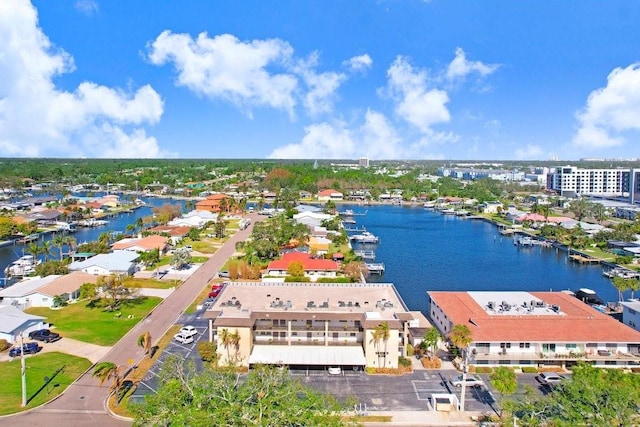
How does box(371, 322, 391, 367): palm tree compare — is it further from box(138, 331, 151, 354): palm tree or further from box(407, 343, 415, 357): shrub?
box(138, 331, 151, 354): palm tree

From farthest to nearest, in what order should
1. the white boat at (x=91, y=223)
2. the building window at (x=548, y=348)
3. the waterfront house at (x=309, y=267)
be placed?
the white boat at (x=91, y=223) → the waterfront house at (x=309, y=267) → the building window at (x=548, y=348)

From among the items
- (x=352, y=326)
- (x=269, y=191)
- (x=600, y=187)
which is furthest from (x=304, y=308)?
(x=600, y=187)

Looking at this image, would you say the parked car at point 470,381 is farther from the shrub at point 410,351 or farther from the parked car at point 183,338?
the parked car at point 183,338

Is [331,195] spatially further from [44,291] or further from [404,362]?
[404,362]

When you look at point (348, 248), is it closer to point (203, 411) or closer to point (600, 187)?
point (203, 411)

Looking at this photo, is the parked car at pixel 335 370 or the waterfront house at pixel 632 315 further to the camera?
the waterfront house at pixel 632 315

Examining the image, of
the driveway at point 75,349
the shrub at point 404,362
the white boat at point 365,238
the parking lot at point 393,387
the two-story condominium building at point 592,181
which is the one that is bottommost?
the parking lot at point 393,387

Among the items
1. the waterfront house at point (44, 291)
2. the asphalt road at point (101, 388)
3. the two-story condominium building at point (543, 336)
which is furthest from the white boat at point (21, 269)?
the two-story condominium building at point (543, 336)
